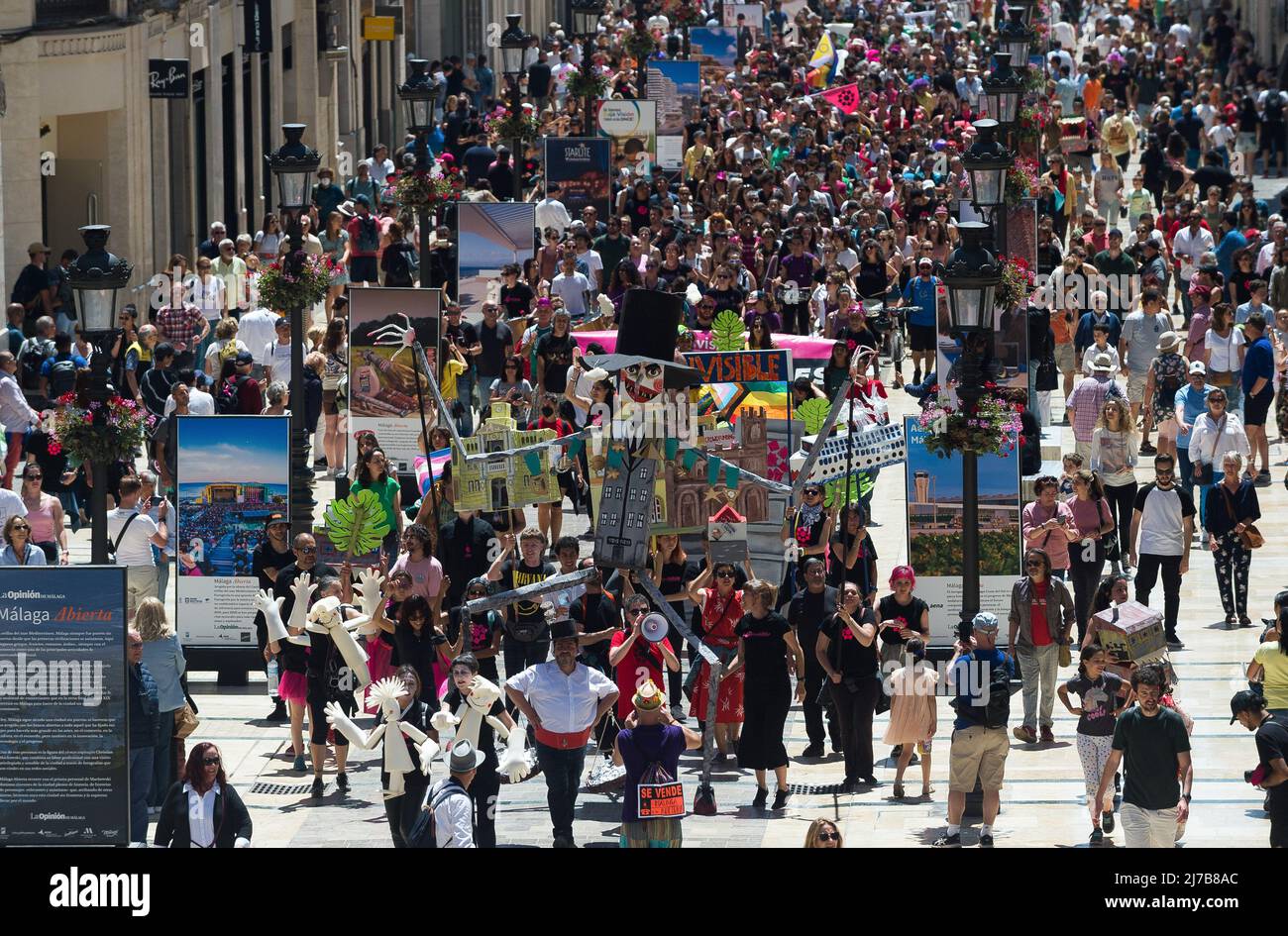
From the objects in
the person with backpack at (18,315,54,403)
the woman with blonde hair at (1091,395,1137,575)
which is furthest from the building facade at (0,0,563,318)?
the woman with blonde hair at (1091,395,1137,575)

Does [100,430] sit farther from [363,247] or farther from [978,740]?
[363,247]

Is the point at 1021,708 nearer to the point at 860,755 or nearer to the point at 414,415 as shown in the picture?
the point at 860,755

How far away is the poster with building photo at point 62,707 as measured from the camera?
1466 cm

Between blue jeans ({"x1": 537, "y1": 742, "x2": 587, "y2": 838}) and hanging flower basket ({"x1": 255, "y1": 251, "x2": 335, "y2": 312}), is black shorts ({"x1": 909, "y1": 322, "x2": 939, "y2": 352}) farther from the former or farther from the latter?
blue jeans ({"x1": 537, "y1": 742, "x2": 587, "y2": 838})

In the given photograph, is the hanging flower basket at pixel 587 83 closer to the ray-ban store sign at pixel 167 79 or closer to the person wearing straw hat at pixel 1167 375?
the ray-ban store sign at pixel 167 79

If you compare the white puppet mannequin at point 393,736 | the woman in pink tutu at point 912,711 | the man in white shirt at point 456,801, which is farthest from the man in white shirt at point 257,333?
the man in white shirt at point 456,801

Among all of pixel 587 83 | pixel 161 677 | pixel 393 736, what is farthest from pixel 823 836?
pixel 587 83

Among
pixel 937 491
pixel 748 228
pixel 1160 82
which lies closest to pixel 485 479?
pixel 937 491

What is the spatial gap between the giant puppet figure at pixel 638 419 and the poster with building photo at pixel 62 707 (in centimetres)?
440

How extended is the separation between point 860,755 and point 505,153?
77.8 feet

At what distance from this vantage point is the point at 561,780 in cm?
1578

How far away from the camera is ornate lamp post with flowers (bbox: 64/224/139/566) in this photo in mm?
17859

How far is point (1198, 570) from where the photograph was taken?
→ 2297 cm
